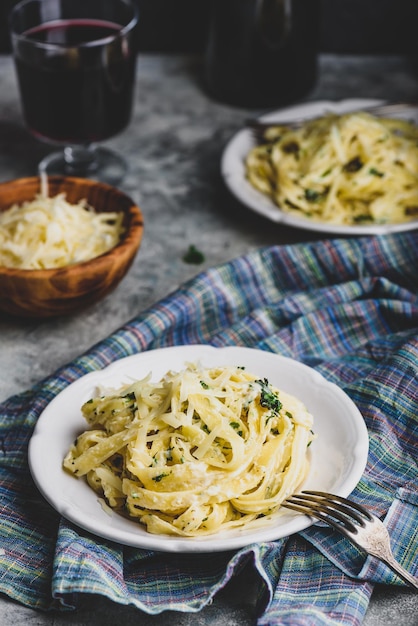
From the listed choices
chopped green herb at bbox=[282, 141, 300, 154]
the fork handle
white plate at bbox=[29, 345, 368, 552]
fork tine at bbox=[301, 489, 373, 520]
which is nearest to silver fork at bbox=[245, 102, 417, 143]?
chopped green herb at bbox=[282, 141, 300, 154]

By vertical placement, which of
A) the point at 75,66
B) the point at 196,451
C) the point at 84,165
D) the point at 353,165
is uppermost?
the point at 75,66

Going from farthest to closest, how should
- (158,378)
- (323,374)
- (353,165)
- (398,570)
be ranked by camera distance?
(353,165)
(323,374)
(158,378)
(398,570)

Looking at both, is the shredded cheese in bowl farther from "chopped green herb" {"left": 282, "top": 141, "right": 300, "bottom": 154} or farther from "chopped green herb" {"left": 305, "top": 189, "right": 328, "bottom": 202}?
"chopped green herb" {"left": 282, "top": 141, "right": 300, "bottom": 154}

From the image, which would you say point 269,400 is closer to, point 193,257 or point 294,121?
point 193,257

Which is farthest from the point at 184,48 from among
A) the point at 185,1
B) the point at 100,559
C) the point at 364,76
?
the point at 100,559

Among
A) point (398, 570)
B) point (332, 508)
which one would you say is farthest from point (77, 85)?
point (398, 570)

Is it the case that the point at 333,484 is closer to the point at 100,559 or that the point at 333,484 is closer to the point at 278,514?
the point at 278,514

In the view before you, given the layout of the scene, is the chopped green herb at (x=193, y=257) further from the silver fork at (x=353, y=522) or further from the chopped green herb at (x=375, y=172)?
the silver fork at (x=353, y=522)
